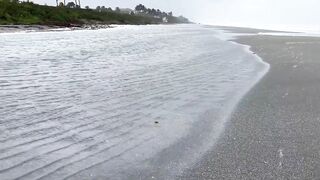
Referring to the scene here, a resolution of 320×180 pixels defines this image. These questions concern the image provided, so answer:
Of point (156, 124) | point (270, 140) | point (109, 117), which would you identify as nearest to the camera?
point (270, 140)

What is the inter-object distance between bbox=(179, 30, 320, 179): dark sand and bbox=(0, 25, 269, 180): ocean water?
12.8 inches

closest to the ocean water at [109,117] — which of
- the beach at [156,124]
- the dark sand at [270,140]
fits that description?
the beach at [156,124]

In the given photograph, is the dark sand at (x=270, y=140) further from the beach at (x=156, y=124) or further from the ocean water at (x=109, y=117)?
the ocean water at (x=109, y=117)

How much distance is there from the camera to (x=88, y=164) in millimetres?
6801

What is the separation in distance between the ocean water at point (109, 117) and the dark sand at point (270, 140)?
12.8 inches

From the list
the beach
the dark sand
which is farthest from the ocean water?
the dark sand

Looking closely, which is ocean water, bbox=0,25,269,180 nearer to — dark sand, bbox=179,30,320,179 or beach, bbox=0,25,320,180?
beach, bbox=0,25,320,180

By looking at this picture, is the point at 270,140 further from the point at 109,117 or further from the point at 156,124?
the point at 109,117

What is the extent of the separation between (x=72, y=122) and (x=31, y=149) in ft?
6.15

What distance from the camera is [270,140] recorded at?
8188mm

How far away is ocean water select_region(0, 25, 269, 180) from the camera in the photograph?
269 inches

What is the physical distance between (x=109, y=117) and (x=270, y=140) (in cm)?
337

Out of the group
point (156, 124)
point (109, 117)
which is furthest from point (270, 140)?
point (109, 117)

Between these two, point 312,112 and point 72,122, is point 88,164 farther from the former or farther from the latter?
point 312,112
